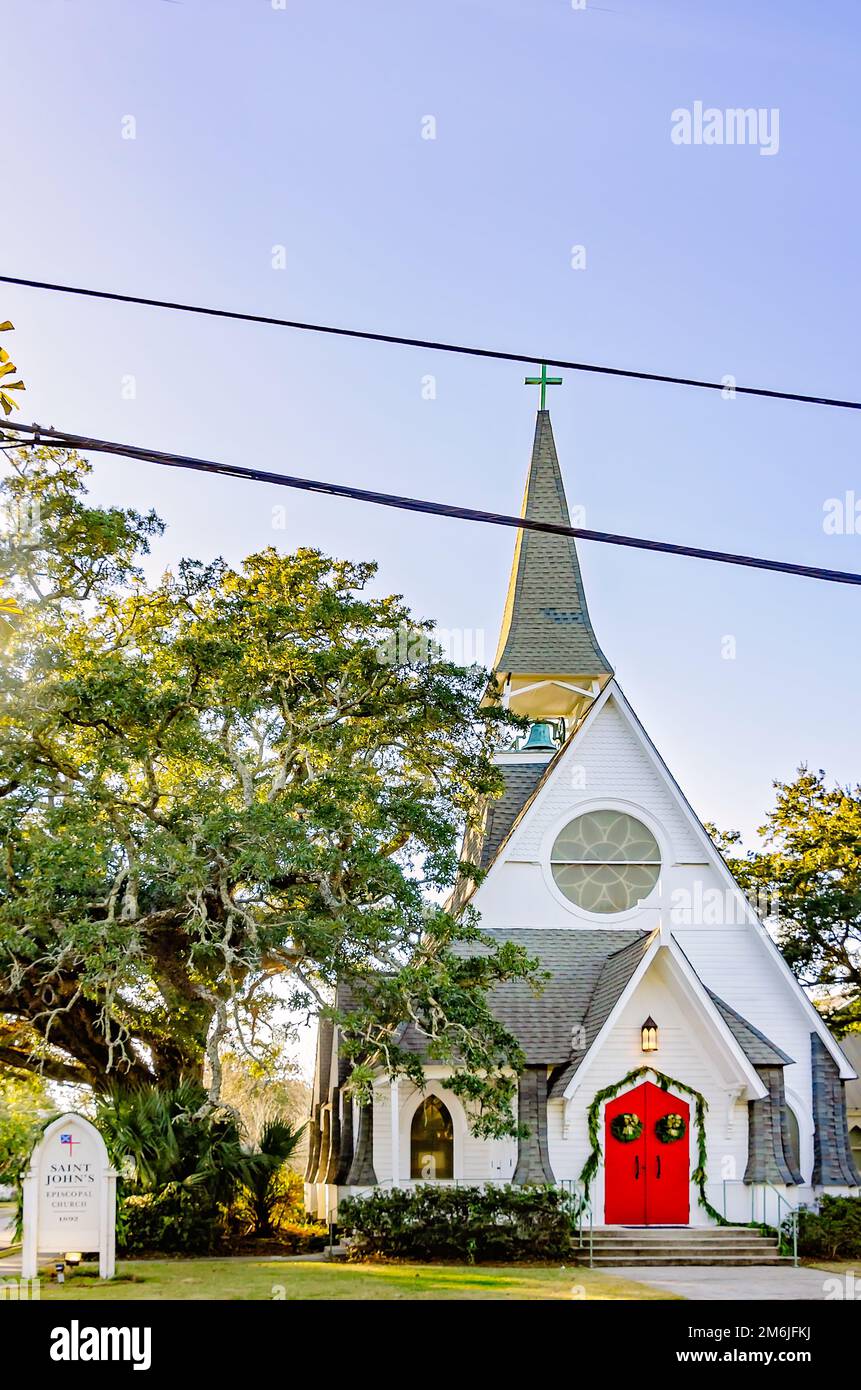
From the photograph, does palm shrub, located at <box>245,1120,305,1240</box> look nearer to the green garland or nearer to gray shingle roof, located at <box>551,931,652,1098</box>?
gray shingle roof, located at <box>551,931,652,1098</box>

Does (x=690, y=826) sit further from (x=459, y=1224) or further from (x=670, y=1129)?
(x=459, y=1224)

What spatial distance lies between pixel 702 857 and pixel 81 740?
37.8ft

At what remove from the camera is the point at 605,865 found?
997 inches

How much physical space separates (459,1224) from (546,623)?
14.9 meters

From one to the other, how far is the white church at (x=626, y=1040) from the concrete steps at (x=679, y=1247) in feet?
2.31

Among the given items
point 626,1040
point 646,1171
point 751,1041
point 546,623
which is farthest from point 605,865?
point 546,623

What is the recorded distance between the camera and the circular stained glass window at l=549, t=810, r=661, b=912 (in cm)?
2523

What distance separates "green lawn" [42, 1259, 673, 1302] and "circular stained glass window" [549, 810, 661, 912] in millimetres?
7875

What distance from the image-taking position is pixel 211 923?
65.4 feet

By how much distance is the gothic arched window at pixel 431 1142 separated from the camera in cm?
2227

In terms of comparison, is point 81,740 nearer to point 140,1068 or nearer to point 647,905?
point 140,1068

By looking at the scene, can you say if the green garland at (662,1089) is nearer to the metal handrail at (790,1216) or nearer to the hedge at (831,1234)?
the metal handrail at (790,1216)

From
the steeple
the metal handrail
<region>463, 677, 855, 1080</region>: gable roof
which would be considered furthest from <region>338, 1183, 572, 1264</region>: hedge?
the steeple
